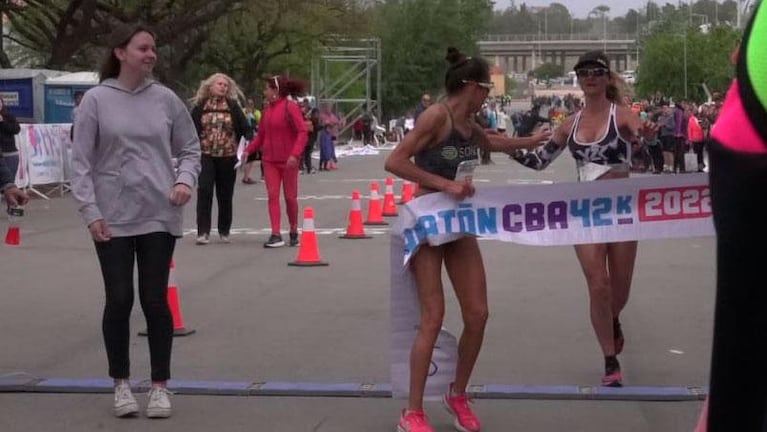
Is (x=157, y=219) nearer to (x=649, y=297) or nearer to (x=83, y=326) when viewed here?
(x=83, y=326)

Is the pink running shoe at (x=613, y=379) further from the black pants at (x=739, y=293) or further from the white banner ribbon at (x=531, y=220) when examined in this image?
the black pants at (x=739, y=293)

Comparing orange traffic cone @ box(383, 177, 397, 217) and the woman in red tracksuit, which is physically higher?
the woman in red tracksuit

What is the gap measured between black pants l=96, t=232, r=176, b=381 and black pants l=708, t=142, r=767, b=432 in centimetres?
479

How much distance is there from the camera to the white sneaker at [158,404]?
676 centimetres

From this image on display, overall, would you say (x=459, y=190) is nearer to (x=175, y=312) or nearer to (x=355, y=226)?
(x=175, y=312)

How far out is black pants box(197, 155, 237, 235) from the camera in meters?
15.1

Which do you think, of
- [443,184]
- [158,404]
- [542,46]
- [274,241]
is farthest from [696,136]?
[542,46]

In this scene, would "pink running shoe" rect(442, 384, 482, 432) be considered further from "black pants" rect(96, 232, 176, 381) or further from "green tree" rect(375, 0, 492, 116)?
"green tree" rect(375, 0, 492, 116)

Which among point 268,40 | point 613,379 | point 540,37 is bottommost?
point 613,379

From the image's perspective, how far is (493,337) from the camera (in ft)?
30.2

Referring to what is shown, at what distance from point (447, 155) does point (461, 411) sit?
121 cm

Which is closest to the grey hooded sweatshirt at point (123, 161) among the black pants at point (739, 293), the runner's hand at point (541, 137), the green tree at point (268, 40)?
the runner's hand at point (541, 137)

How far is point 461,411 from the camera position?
6.46m

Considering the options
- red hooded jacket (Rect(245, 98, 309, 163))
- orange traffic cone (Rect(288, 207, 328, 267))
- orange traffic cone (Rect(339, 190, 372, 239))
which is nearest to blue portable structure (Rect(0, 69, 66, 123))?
orange traffic cone (Rect(339, 190, 372, 239))
